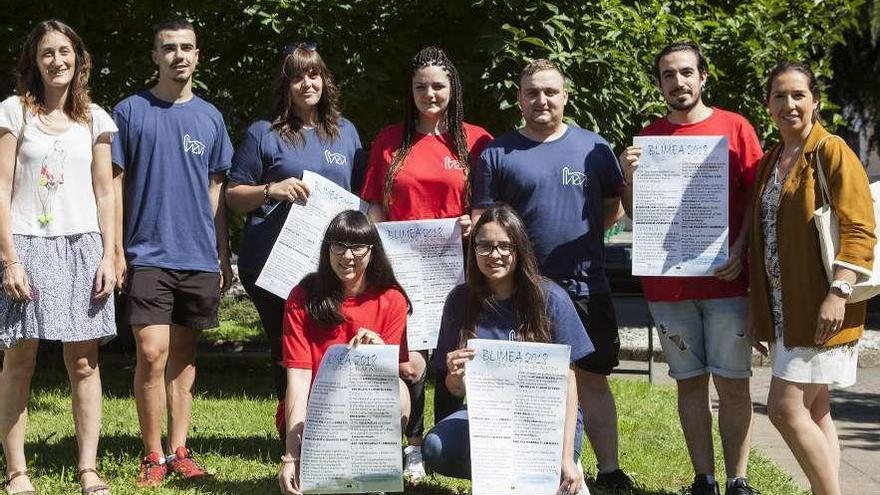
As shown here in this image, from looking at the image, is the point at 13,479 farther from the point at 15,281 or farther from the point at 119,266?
the point at 119,266

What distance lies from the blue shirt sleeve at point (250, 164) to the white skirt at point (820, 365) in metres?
2.64

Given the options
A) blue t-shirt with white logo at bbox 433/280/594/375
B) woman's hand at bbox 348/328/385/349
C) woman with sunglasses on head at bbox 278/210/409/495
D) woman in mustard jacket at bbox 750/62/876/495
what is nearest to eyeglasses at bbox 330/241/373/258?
woman with sunglasses on head at bbox 278/210/409/495

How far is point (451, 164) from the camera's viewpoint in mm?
5398

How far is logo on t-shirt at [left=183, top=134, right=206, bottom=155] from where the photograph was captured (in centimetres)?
539

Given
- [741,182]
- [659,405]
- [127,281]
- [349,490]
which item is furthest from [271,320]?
[659,405]

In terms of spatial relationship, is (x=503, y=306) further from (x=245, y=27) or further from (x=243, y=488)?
(x=245, y=27)

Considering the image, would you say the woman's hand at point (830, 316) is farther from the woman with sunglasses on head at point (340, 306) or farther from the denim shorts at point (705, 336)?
the woman with sunglasses on head at point (340, 306)

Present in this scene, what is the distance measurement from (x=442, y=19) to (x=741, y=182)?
198 inches

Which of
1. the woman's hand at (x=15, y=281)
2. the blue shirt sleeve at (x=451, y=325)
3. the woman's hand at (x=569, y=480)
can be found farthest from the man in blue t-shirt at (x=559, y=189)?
the woman's hand at (x=15, y=281)

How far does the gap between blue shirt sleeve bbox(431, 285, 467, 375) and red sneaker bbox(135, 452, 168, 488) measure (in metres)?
1.60

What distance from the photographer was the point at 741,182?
5207 millimetres

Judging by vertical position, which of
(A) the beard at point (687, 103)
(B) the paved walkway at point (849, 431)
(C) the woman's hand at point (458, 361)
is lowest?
(B) the paved walkway at point (849, 431)

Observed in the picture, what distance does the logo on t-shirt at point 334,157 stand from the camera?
18.3ft

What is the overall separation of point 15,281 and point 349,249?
4.79 ft
